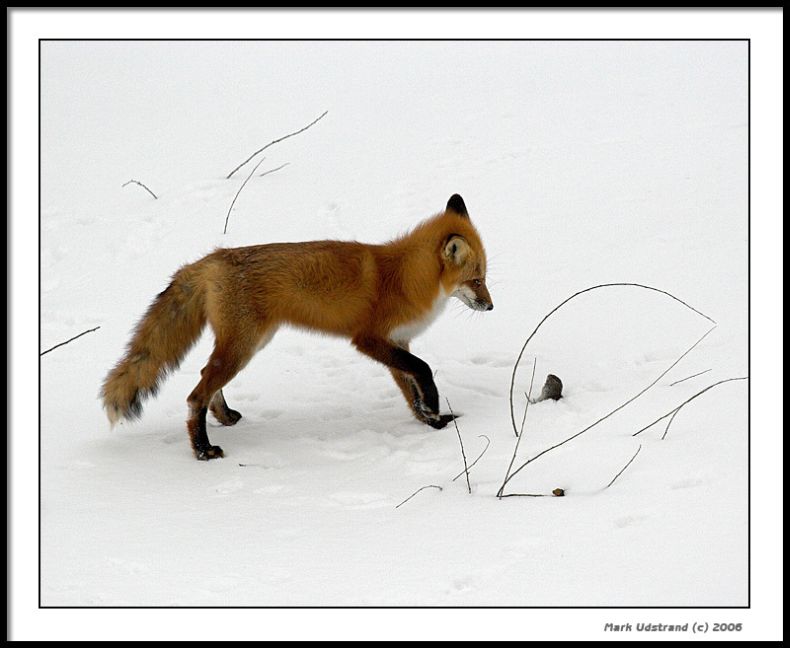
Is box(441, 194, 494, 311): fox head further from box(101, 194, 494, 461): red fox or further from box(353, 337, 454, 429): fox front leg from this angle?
box(353, 337, 454, 429): fox front leg

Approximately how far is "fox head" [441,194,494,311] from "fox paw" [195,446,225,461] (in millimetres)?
1849

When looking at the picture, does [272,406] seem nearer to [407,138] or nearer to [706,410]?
[706,410]

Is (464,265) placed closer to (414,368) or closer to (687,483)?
(414,368)

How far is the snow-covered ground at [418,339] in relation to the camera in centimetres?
376

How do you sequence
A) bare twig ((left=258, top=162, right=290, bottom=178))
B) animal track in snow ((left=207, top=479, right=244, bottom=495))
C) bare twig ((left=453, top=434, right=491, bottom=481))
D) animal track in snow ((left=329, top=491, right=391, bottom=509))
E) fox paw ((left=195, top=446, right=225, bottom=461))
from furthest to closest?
1. bare twig ((left=258, top=162, right=290, bottom=178))
2. fox paw ((left=195, top=446, right=225, bottom=461))
3. animal track in snow ((left=207, top=479, right=244, bottom=495))
4. bare twig ((left=453, top=434, right=491, bottom=481))
5. animal track in snow ((left=329, top=491, right=391, bottom=509))

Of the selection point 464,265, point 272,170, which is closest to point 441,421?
point 464,265

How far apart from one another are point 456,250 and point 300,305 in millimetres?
1093

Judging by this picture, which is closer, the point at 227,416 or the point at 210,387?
the point at 210,387

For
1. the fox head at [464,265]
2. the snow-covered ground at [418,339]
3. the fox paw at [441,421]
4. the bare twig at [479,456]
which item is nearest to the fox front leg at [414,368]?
the fox paw at [441,421]

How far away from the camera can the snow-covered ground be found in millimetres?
3758

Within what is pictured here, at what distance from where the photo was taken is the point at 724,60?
12.5m

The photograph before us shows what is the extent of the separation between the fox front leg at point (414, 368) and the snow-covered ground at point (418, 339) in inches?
5.7

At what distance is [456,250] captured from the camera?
18.7 ft

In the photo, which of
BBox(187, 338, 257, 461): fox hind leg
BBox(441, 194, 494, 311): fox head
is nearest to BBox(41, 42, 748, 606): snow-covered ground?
BBox(187, 338, 257, 461): fox hind leg
